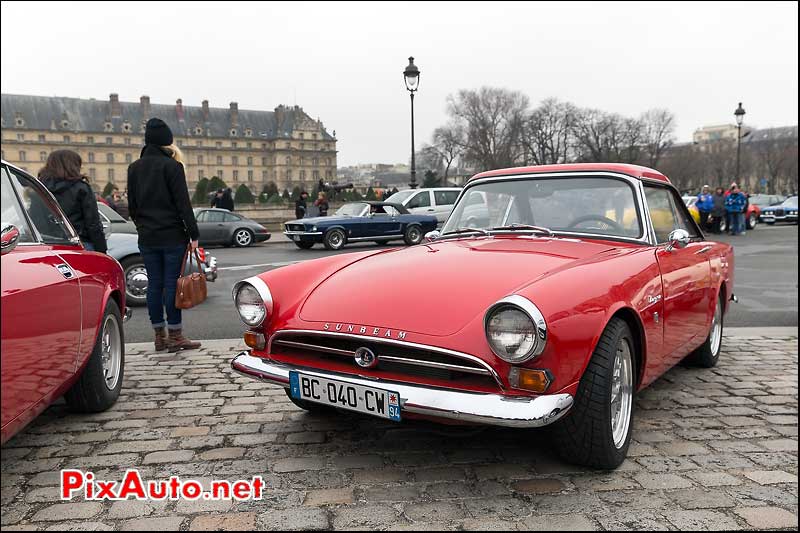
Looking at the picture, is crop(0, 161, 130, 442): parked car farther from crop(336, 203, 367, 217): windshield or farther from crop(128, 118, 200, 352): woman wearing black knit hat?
crop(336, 203, 367, 217): windshield

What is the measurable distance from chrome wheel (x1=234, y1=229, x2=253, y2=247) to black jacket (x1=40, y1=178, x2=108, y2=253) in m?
15.0

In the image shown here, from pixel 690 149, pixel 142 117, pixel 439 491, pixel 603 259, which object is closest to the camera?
pixel 439 491

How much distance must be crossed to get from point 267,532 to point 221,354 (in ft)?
11.3

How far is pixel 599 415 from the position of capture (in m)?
2.95

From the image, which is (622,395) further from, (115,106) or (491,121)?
(115,106)

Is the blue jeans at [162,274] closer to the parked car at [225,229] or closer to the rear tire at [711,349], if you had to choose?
A: the rear tire at [711,349]

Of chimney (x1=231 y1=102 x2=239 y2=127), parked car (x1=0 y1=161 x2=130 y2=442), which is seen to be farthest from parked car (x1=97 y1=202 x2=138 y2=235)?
chimney (x1=231 y1=102 x2=239 y2=127)

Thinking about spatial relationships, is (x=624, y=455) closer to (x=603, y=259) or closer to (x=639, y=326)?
(x=639, y=326)

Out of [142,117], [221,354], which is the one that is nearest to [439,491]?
[221,354]

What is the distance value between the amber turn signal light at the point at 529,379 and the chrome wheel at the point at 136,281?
695 centimetres

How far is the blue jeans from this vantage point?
569cm

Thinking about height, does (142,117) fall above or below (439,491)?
above

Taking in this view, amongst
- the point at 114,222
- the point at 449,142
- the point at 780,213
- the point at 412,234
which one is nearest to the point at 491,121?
the point at 449,142

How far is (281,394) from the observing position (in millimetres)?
4570
